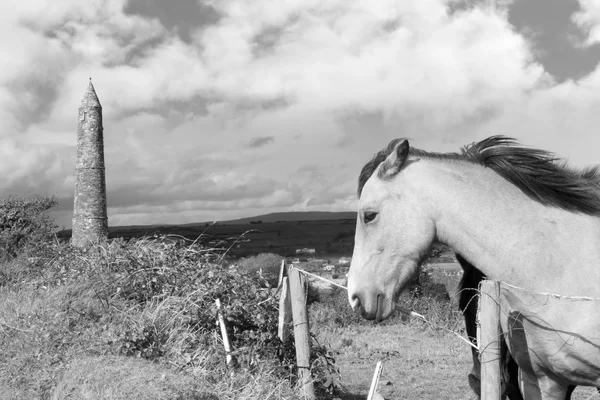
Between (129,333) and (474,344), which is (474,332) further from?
(129,333)

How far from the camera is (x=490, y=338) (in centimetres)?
290

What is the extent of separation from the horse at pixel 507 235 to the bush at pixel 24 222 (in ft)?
39.2

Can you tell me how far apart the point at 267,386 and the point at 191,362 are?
0.77 metres

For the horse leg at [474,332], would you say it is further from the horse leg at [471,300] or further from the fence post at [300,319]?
the fence post at [300,319]

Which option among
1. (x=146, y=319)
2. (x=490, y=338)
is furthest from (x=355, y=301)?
(x=146, y=319)

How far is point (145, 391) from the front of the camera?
449 centimetres

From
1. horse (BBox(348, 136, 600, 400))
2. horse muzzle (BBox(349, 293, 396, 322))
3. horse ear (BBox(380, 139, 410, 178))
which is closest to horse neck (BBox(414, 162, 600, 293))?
horse (BBox(348, 136, 600, 400))

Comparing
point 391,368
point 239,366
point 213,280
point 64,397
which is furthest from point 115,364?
point 391,368

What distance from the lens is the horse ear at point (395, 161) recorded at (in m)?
3.32

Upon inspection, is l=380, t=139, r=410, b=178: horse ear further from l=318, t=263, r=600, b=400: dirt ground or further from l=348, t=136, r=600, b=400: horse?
l=318, t=263, r=600, b=400: dirt ground

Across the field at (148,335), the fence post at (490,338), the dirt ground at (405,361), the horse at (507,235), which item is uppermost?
the horse at (507,235)

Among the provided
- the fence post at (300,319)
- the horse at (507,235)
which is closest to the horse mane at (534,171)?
the horse at (507,235)

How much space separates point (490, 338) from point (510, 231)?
60cm

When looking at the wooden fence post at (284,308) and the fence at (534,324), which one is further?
the wooden fence post at (284,308)
